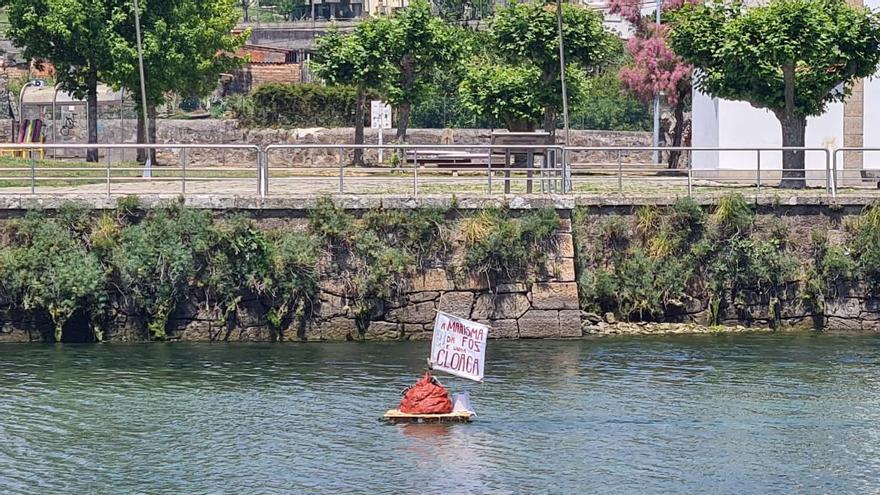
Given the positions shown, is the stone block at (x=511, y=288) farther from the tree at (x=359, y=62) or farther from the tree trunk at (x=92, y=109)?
the tree trunk at (x=92, y=109)

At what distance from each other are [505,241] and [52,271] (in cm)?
787

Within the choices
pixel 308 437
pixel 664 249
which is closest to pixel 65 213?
pixel 308 437

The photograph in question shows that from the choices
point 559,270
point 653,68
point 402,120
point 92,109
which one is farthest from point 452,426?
point 653,68

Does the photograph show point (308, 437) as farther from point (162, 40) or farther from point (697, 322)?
point (162, 40)

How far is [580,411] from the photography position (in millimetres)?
22453

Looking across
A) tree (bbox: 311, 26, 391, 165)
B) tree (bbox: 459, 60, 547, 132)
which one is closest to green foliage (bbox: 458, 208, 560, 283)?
tree (bbox: 459, 60, 547, 132)

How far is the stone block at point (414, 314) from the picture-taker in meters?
28.3

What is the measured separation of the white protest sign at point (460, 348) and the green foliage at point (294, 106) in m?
32.3

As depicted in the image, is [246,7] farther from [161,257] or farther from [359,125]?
[161,257]

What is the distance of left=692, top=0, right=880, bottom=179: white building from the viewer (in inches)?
1467

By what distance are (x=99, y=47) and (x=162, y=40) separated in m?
1.76

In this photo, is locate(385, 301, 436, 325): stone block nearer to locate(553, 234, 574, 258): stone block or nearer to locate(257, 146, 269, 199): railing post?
locate(553, 234, 574, 258): stone block

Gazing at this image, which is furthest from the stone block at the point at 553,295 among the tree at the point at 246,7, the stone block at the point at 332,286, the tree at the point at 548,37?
the tree at the point at 246,7

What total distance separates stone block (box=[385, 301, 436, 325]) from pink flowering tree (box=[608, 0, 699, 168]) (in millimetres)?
22904
